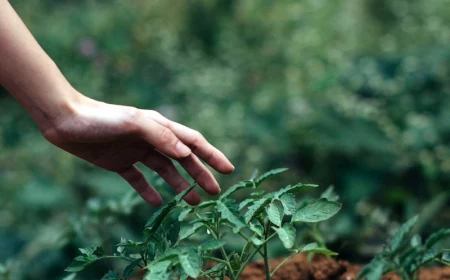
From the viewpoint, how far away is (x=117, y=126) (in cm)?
129

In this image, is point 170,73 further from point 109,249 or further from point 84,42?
point 109,249

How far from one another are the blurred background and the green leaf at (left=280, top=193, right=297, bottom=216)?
0.60 metres

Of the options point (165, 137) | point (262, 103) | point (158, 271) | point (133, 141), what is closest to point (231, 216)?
point (158, 271)

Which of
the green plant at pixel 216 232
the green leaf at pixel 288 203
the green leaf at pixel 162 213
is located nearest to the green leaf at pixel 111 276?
the green plant at pixel 216 232

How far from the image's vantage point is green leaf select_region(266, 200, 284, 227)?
3.68 ft

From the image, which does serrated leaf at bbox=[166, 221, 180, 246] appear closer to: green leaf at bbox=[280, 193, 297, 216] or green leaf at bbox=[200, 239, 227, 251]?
green leaf at bbox=[200, 239, 227, 251]

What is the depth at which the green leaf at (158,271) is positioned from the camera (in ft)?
3.38

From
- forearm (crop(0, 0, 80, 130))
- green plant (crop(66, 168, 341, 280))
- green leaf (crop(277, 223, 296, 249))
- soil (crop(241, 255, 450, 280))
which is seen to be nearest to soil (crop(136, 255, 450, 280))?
soil (crop(241, 255, 450, 280))

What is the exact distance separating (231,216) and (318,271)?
514mm

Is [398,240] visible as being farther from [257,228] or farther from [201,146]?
[201,146]

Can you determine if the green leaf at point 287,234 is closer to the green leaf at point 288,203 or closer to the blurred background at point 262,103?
the green leaf at point 288,203

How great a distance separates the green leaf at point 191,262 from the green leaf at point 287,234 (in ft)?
0.53

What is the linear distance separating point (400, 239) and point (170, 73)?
394 cm

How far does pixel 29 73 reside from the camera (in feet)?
4.36
